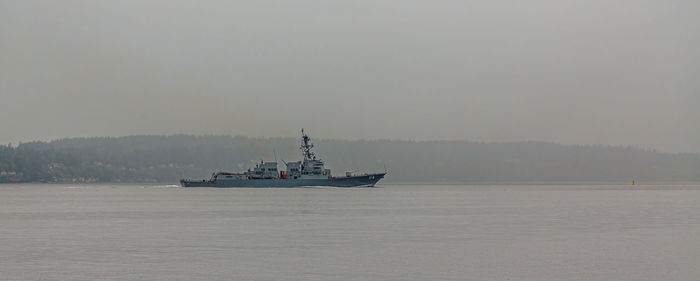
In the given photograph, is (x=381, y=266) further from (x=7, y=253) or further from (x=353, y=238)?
(x=7, y=253)

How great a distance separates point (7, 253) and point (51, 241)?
22.3 feet

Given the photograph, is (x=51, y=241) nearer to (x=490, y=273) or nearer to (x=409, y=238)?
(x=409, y=238)

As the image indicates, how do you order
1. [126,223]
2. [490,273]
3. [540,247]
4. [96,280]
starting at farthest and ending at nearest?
[126,223]
[540,247]
[490,273]
[96,280]

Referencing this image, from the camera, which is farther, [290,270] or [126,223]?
[126,223]

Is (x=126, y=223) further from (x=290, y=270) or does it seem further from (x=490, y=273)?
(x=490, y=273)

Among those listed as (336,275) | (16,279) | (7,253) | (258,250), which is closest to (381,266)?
(336,275)

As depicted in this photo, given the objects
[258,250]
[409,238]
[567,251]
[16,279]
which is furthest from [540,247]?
[16,279]

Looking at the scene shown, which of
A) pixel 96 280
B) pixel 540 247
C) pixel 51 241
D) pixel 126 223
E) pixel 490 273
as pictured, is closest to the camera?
pixel 96 280

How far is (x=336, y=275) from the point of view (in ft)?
99.5

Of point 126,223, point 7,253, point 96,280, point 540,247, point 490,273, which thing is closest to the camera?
point 96,280

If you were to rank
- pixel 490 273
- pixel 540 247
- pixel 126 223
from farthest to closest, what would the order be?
pixel 126 223
pixel 540 247
pixel 490 273

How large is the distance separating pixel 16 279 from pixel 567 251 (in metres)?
25.4

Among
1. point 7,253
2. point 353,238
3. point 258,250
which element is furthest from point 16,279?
point 353,238

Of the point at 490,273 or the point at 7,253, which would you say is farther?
the point at 7,253
